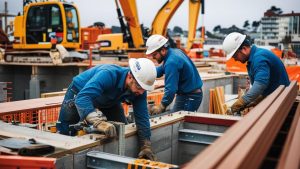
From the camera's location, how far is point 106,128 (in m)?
3.83

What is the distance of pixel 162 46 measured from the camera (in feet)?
21.1

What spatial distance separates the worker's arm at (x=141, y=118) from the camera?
4500 mm

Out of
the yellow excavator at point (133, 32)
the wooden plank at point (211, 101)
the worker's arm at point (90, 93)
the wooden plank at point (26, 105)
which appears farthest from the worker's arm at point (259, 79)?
the yellow excavator at point (133, 32)

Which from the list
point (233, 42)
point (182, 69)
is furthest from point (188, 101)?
point (233, 42)

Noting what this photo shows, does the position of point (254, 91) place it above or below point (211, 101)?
above

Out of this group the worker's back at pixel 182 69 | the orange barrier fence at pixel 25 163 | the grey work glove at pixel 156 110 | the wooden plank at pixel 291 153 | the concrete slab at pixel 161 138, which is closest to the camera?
the wooden plank at pixel 291 153

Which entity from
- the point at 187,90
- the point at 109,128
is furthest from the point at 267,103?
the point at 187,90

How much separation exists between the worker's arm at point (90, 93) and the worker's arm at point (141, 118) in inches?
19.5

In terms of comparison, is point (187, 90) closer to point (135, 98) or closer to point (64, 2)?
point (135, 98)

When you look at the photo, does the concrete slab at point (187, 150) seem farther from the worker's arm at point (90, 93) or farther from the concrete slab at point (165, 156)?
the worker's arm at point (90, 93)

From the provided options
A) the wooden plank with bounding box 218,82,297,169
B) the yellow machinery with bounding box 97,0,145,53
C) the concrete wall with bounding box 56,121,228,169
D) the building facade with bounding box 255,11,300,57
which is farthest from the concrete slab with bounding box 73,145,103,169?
the building facade with bounding box 255,11,300,57

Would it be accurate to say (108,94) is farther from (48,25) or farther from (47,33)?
(47,33)

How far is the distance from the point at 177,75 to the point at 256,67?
1308 mm

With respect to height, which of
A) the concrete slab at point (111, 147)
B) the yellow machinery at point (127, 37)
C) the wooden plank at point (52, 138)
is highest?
the yellow machinery at point (127, 37)
